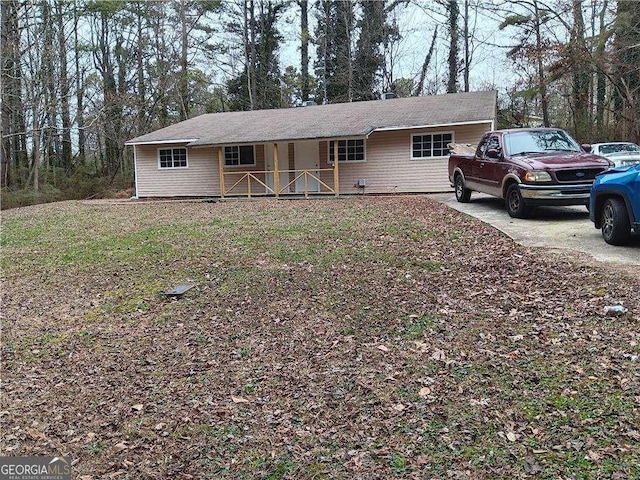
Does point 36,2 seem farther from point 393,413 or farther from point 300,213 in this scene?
point 393,413

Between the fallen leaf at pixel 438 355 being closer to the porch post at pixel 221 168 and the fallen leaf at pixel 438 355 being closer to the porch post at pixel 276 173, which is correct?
the porch post at pixel 276 173

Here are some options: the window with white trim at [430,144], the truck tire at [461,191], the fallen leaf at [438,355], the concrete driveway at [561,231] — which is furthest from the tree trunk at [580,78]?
the fallen leaf at [438,355]

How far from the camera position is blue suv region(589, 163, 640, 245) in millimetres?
6191

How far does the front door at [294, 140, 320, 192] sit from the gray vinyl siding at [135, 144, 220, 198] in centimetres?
337

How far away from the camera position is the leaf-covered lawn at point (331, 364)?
305 cm

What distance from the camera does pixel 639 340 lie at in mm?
3977

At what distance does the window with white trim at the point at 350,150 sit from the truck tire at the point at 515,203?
31.5 feet

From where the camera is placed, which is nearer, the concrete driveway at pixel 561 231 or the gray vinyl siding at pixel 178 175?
the concrete driveway at pixel 561 231

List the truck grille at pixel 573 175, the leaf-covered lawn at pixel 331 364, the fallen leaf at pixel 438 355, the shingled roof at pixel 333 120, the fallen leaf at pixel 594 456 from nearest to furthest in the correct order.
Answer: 1. the fallen leaf at pixel 594 456
2. the leaf-covered lawn at pixel 331 364
3. the fallen leaf at pixel 438 355
4. the truck grille at pixel 573 175
5. the shingled roof at pixel 333 120

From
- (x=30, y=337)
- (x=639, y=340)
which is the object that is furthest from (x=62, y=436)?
(x=639, y=340)

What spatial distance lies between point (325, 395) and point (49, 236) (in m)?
9.22

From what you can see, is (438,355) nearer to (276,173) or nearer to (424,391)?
(424,391)

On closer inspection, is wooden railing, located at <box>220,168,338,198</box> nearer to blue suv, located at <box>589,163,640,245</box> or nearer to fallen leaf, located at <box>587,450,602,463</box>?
blue suv, located at <box>589,163,640,245</box>

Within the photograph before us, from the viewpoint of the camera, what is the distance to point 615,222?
6578mm
